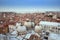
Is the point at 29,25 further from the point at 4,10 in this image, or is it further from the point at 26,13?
the point at 4,10

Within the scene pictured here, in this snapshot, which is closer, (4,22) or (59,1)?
(59,1)

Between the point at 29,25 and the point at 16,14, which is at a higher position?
the point at 16,14

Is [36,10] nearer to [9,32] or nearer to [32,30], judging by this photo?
[32,30]

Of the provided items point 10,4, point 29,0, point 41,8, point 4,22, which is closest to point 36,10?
point 41,8

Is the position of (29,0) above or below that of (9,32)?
above

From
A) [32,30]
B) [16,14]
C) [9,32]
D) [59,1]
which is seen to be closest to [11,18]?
[16,14]

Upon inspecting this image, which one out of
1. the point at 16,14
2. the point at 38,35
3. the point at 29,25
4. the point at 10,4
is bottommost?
the point at 38,35

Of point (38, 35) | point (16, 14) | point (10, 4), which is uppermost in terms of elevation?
point (10, 4)

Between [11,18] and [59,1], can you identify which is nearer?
[59,1]
